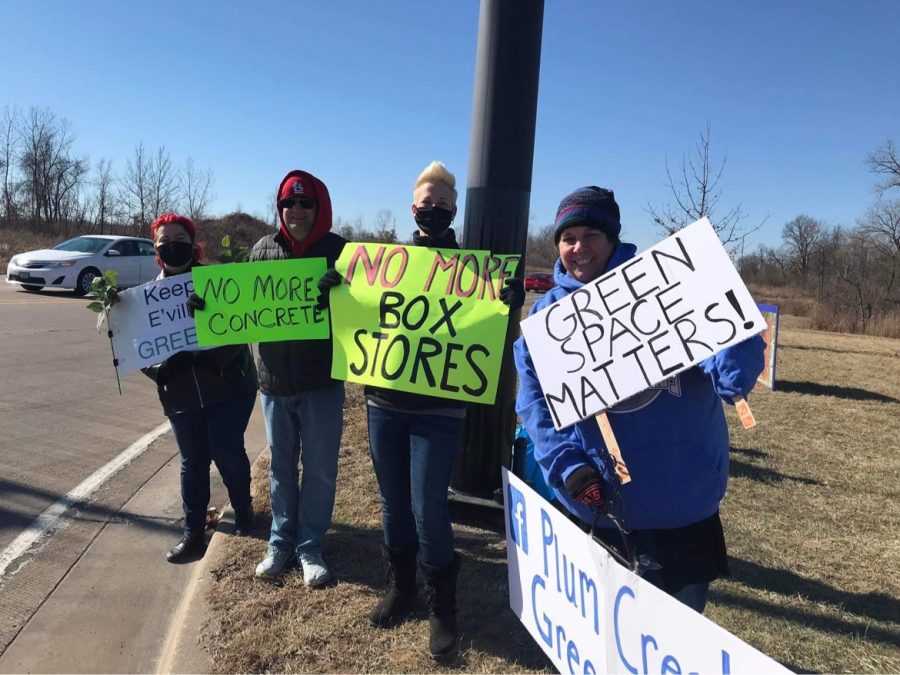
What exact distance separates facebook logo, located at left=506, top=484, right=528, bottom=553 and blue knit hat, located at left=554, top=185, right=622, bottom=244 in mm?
962

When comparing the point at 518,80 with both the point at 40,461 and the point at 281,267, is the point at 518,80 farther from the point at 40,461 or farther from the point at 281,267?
the point at 40,461

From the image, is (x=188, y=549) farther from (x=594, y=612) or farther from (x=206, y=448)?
(x=594, y=612)

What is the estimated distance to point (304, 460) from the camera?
336cm

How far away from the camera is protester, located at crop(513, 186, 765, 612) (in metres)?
1.95

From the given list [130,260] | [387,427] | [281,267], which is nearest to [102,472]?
[281,267]

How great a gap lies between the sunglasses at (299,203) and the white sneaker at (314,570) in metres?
1.93

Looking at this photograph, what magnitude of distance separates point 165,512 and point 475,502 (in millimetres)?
2286

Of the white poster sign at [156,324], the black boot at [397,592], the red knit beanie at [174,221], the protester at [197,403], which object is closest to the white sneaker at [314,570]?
the black boot at [397,592]

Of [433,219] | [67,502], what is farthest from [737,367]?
[67,502]

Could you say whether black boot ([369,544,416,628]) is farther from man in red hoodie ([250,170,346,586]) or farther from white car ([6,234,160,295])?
white car ([6,234,160,295])

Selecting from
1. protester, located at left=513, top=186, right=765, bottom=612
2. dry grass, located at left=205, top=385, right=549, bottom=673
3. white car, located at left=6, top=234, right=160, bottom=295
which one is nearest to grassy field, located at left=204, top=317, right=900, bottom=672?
dry grass, located at left=205, top=385, right=549, bottom=673

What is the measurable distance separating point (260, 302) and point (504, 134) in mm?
1897

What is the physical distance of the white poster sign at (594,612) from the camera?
147 cm

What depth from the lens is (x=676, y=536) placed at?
202cm
